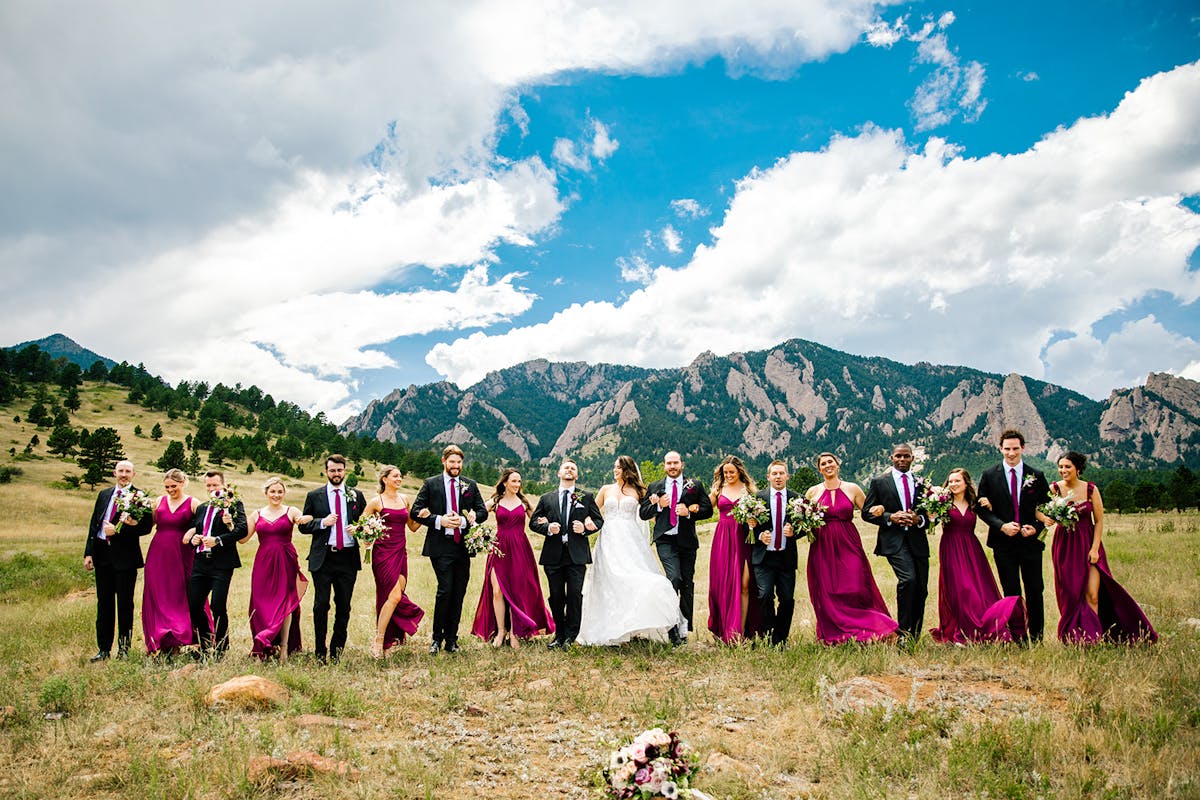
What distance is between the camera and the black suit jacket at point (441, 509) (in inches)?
382

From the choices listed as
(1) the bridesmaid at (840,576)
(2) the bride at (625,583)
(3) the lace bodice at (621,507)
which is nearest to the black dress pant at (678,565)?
(2) the bride at (625,583)

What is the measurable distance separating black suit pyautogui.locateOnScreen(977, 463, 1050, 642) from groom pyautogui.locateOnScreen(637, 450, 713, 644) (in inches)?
151

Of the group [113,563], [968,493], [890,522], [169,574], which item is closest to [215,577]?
[169,574]

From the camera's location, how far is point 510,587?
10.2 metres

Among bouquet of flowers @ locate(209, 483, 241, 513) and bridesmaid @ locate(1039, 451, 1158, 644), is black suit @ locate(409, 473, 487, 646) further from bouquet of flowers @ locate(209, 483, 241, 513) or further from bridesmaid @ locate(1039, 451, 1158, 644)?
bridesmaid @ locate(1039, 451, 1158, 644)

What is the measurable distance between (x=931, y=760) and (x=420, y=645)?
786 cm

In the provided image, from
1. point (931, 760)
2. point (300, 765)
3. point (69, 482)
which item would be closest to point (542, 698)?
point (300, 765)

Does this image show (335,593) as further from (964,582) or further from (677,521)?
(964,582)

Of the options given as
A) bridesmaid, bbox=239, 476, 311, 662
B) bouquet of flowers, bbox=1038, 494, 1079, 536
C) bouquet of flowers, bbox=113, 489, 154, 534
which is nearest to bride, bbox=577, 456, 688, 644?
bridesmaid, bbox=239, 476, 311, 662

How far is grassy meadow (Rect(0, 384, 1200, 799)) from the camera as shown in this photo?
4.83m

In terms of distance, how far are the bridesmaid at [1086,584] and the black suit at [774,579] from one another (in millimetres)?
3246

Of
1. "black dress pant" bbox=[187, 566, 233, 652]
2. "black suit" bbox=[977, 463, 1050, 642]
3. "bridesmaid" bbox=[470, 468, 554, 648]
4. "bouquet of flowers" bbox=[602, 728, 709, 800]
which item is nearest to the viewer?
"bouquet of flowers" bbox=[602, 728, 709, 800]

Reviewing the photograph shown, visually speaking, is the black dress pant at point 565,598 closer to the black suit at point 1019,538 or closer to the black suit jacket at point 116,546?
the black suit at point 1019,538

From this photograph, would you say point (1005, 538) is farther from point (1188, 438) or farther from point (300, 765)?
point (1188, 438)
